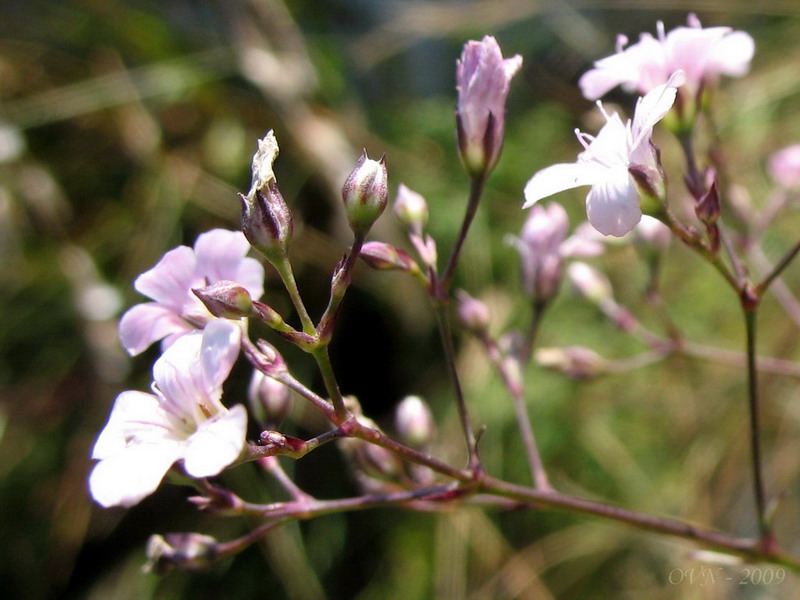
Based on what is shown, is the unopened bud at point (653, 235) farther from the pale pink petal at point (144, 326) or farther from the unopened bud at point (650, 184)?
the pale pink petal at point (144, 326)

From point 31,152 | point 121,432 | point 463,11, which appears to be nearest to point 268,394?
point 121,432

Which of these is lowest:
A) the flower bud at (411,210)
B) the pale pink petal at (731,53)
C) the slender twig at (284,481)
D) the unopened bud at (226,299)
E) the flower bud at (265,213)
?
the slender twig at (284,481)

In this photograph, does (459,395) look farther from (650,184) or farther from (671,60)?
(671,60)

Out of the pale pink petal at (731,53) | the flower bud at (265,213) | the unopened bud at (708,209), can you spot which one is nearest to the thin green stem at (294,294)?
the flower bud at (265,213)

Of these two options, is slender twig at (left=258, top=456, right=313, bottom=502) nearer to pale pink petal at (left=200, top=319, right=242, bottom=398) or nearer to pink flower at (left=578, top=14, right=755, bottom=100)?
pale pink petal at (left=200, top=319, right=242, bottom=398)

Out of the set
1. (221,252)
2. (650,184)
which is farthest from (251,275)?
(650,184)

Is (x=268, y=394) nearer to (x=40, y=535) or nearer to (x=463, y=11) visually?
(x=40, y=535)

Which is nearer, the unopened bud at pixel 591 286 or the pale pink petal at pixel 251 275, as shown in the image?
the pale pink petal at pixel 251 275
